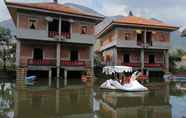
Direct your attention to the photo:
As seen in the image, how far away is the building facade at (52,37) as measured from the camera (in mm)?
22750

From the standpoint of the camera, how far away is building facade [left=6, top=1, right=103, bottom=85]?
22750 mm

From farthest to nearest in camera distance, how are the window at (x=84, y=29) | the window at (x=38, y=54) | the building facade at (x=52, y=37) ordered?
the window at (x=84, y=29) → the window at (x=38, y=54) → the building facade at (x=52, y=37)

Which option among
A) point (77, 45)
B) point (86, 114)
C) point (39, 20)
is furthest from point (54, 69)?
point (86, 114)

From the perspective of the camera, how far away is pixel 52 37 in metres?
23.5

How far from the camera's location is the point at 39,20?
23.8m

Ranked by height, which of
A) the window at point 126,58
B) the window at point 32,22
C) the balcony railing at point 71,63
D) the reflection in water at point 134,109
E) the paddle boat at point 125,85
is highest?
the window at point 32,22

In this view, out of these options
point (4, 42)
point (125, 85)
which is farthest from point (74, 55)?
point (4, 42)

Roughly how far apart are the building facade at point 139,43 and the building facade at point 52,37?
395cm

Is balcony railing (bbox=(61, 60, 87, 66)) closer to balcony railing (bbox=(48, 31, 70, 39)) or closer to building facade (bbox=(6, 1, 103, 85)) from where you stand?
building facade (bbox=(6, 1, 103, 85))

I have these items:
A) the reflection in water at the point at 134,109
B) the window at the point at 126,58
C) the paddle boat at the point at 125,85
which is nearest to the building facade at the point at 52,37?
the window at the point at 126,58

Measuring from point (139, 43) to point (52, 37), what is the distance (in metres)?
11.0

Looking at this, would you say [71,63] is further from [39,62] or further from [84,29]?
[84,29]

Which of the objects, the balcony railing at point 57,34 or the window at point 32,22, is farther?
the balcony railing at point 57,34

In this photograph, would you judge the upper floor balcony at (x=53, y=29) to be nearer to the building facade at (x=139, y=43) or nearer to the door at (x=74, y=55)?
the door at (x=74, y=55)
